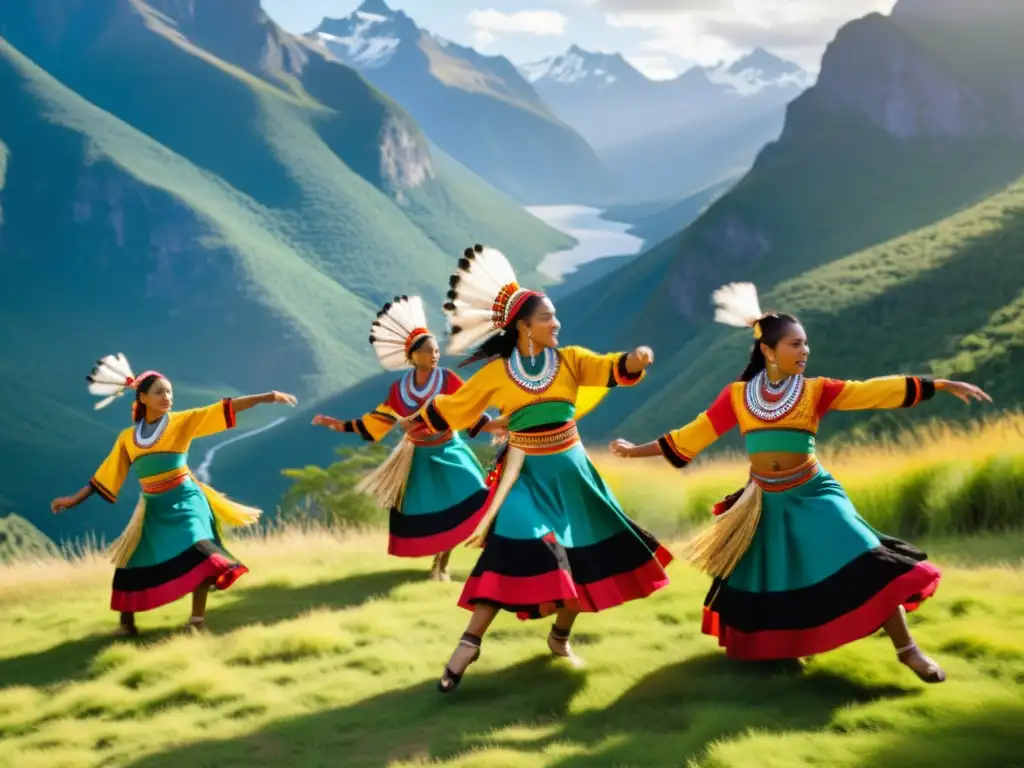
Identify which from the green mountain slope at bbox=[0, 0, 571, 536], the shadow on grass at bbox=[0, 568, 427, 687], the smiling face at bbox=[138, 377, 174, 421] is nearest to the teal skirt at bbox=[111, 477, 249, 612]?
the shadow on grass at bbox=[0, 568, 427, 687]

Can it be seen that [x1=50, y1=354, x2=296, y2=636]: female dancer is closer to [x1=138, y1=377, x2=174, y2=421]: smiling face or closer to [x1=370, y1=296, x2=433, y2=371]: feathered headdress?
[x1=138, y1=377, x2=174, y2=421]: smiling face

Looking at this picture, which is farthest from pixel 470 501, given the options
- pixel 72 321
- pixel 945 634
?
pixel 72 321

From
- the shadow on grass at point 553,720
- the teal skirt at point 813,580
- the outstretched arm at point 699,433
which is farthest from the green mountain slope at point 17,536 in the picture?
the teal skirt at point 813,580

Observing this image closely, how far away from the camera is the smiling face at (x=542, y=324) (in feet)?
21.7

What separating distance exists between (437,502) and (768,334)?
4074 mm

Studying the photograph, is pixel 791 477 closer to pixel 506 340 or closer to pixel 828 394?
pixel 828 394

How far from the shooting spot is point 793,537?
591 centimetres

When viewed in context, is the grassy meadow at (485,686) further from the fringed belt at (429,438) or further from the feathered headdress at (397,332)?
the feathered headdress at (397,332)

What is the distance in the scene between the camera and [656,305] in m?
95.0

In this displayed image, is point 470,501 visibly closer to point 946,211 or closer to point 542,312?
point 542,312

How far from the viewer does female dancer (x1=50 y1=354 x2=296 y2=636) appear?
26.6 feet

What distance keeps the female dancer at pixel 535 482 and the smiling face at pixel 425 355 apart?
2.54m

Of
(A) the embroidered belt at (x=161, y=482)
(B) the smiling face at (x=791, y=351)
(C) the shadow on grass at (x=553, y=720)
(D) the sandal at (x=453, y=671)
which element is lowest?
(C) the shadow on grass at (x=553, y=720)

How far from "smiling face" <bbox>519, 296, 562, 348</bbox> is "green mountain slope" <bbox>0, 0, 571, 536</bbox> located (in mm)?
78370
